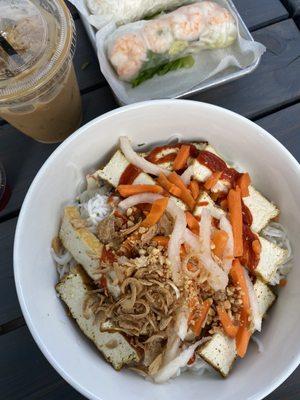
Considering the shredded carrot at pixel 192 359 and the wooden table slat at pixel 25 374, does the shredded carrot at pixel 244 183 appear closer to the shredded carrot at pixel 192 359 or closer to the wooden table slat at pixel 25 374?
the shredded carrot at pixel 192 359

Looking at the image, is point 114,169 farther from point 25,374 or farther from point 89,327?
point 25,374

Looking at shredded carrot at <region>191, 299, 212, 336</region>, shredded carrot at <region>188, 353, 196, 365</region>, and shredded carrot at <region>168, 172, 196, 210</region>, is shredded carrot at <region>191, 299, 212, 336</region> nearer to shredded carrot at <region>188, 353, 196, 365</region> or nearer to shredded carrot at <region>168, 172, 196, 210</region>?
shredded carrot at <region>188, 353, 196, 365</region>

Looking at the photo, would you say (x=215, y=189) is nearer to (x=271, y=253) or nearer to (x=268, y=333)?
(x=271, y=253)

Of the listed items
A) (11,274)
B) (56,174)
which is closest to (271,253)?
(56,174)

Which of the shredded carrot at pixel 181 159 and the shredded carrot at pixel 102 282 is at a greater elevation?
the shredded carrot at pixel 181 159

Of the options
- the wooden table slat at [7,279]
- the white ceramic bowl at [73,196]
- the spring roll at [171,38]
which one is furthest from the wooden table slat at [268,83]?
the wooden table slat at [7,279]

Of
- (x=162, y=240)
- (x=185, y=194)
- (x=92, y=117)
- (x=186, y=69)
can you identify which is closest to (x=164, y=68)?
(x=186, y=69)
